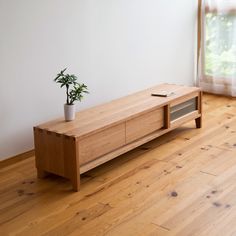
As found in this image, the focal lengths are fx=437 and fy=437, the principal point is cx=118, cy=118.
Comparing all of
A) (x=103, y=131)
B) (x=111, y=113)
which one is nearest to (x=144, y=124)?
(x=111, y=113)

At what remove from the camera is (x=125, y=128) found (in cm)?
310

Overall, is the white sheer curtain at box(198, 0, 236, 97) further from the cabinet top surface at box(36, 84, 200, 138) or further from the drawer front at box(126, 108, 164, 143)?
the drawer front at box(126, 108, 164, 143)

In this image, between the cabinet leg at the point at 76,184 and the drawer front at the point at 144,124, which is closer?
the cabinet leg at the point at 76,184

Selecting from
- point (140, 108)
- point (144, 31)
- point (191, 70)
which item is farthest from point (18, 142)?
point (191, 70)

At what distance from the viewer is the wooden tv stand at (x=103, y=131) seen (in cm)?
273

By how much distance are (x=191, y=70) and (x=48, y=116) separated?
2.20m

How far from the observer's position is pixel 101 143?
9.55 ft

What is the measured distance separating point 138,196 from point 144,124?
785mm

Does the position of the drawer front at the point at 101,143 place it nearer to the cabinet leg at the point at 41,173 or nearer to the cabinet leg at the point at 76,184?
the cabinet leg at the point at 76,184

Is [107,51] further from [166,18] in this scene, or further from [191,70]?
[191,70]

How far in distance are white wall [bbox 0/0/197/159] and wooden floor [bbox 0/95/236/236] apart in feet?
1.47

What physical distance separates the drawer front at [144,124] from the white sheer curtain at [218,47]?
65.1 inches

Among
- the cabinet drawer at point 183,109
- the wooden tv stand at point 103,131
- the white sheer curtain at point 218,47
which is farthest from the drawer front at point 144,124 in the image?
the white sheer curtain at point 218,47

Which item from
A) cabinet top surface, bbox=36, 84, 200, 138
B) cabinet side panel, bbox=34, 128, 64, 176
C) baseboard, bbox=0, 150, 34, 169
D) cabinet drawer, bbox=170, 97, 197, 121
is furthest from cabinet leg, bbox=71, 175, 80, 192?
cabinet drawer, bbox=170, 97, 197, 121
